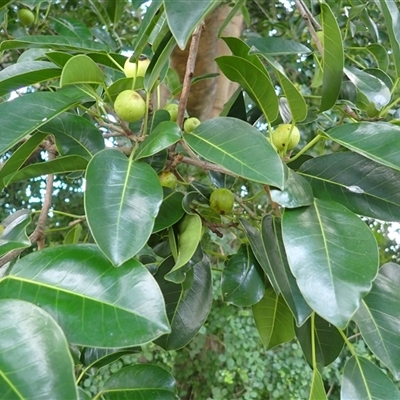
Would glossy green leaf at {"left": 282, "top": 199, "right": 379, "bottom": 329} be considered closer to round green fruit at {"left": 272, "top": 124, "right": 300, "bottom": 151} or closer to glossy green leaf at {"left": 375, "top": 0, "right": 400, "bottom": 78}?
round green fruit at {"left": 272, "top": 124, "right": 300, "bottom": 151}

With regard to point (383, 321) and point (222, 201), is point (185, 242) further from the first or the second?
point (383, 321)

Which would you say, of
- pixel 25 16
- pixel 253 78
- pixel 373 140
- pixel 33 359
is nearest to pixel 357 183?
pixel 373 140

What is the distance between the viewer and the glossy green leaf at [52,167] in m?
0.53

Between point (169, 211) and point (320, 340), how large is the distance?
0.82ft

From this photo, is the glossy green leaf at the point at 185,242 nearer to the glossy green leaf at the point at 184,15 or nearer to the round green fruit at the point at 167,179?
the round green fruit at the point at 167,179

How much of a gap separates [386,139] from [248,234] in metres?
0.18

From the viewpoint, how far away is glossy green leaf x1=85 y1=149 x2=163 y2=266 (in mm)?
389

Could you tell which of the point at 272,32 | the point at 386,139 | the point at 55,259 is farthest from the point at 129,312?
the point at 272,32

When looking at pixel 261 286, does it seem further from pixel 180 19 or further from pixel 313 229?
pixel 180 19

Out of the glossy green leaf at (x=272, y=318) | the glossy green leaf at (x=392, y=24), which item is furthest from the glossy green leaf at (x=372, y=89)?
the glossy green leaf at (x=272, y=318)

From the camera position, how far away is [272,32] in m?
1.86

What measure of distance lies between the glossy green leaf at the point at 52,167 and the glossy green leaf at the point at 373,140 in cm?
28

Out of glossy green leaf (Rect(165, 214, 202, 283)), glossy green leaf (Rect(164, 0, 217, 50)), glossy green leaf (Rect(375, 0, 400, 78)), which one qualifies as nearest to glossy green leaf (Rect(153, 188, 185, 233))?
glossy green leaf (Rect(165, 214, 202, 283))

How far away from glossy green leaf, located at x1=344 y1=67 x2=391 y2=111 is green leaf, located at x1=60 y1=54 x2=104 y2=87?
1.04ft
